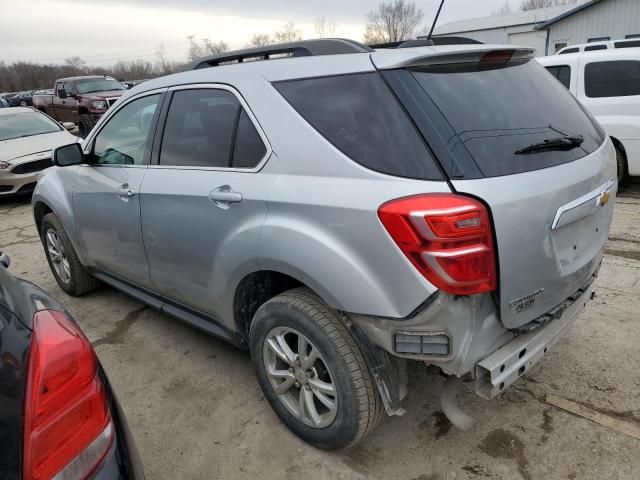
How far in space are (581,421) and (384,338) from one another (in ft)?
4.18

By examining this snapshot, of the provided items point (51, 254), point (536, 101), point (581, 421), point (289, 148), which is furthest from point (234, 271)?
point (51, 254)

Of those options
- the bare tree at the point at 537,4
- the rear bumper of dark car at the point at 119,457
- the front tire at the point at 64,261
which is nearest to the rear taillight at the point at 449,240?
the rear bumper of dark car at the point at 119,457

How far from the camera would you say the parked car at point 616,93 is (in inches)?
247

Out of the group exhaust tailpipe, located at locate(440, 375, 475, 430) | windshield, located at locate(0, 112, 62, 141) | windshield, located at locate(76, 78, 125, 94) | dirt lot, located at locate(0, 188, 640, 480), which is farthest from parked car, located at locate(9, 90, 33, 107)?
exhaust tailpipe, located at locate(440, 375, 475, 430)

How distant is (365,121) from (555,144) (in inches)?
33.1

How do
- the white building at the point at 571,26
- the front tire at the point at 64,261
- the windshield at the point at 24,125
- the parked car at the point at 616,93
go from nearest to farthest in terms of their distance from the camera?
the front tire at the point at 64,261, the parked car at the point at 616,93, the windshield at the point at 24,125, the white building at the point at 571,26

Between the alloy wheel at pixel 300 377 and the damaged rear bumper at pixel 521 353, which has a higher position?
the damaged rear bumper at pixel 521 353

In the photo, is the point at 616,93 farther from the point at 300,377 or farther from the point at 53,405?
the point at 53,405

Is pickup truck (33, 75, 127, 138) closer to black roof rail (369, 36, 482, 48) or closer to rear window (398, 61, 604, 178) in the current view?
black roof rail (369, 36, 482, 48)

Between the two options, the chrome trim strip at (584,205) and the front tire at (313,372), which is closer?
the chrome trim strip at (584,205)

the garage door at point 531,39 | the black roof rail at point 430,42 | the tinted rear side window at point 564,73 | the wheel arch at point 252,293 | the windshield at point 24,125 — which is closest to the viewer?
the black roof rail at point 430,42

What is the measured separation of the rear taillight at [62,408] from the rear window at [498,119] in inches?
54.7

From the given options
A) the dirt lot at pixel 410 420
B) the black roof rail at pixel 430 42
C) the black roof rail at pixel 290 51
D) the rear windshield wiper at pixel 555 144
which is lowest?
the dirt lot at pixel 410 420

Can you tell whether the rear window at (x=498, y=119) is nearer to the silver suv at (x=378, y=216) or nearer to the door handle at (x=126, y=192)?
the silver suv at (x=378, y=216)
